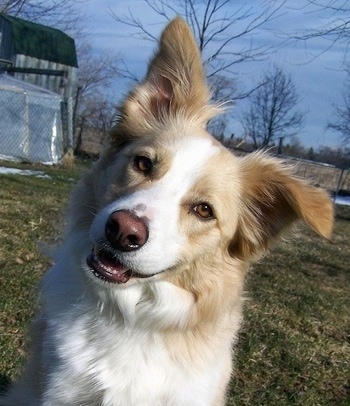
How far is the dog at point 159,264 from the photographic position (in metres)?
2.97

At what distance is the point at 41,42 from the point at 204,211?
27.8 metres

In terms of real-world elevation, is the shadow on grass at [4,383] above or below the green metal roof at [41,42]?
below

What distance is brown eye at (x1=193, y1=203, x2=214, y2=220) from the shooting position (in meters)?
3.14

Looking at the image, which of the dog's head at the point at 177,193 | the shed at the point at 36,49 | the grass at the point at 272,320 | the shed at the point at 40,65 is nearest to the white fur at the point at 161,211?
the dog's head at the point at 177,193

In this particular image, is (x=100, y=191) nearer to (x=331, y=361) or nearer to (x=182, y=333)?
(x=182, y=333)


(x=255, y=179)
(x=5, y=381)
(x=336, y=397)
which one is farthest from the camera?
(x=336, y=397)

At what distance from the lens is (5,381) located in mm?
4152

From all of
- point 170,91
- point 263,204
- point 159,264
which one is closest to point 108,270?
point 159,264

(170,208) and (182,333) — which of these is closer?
(170,208)

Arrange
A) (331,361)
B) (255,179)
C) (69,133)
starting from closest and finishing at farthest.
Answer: (255,179) < (331,361) < (69,133)

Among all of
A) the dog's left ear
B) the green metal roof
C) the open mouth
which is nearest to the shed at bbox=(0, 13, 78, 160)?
the green metal roof

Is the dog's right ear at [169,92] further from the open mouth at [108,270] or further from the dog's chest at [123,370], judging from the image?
the dog's chest at [123,370]

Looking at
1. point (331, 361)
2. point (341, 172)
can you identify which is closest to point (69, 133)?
point (341, 172)

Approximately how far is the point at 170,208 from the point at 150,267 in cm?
31
